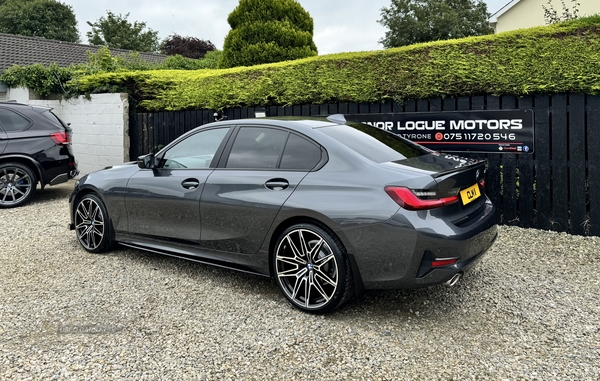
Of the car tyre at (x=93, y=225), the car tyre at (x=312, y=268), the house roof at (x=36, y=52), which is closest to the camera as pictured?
the car tyre at (x=312, y=268)

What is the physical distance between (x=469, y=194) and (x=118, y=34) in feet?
155

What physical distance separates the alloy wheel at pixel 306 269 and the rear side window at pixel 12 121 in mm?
6591

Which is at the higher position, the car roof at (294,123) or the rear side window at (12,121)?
the rear side window at (12,121)

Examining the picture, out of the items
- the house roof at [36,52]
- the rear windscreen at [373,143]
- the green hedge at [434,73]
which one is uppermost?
the house roof at [36,52]

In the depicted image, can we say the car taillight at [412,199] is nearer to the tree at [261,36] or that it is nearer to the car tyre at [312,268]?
the car tyre at [312,268]

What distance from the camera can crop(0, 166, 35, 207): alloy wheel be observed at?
26.1 ft

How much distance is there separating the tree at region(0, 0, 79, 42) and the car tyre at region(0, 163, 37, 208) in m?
41.7

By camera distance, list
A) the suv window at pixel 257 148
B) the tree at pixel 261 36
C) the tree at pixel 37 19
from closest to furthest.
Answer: the suv window at pixel 257 148, the tree at pixel 261 36, the tree at pixel 37 19

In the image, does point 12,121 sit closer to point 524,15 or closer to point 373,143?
point 373,143

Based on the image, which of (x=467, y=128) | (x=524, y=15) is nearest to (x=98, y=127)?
(x=467, y=128)

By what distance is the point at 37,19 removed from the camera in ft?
142

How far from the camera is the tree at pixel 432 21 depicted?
43.2 meters

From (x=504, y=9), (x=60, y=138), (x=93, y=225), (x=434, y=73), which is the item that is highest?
(x=504, y=9)

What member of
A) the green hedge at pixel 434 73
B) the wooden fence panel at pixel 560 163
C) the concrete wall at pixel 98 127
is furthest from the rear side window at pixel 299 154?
the concrete wall at pixel 98 127
